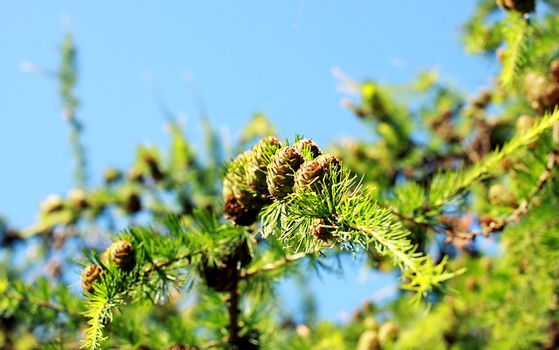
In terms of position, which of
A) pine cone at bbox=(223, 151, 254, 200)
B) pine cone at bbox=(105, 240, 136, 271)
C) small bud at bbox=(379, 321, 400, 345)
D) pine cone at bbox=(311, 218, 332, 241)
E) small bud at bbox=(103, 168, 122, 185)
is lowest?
pine cone at bbox=(311, 218, 332, 241)

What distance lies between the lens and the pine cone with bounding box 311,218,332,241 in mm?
617

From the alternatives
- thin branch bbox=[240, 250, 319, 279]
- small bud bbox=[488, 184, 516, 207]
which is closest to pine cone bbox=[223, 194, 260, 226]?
thin branch bbox=[240, 250, 319, 279]

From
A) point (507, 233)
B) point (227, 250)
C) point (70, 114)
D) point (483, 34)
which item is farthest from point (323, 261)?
point (70, 114)

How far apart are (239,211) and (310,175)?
9.3 inches

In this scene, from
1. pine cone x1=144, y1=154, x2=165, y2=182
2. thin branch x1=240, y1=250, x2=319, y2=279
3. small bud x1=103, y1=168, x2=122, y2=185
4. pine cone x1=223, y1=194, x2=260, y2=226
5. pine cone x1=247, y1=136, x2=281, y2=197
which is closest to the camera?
pine cone x1=247, y1=136, x2=281, y2=197

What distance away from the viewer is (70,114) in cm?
250

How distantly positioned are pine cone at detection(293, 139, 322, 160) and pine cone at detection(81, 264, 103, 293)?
34cm

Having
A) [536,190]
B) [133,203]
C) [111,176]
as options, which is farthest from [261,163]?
[111,176]

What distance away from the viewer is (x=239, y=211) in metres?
0.81

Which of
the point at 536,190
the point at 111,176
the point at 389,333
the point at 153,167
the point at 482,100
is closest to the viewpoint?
the point at 536,190

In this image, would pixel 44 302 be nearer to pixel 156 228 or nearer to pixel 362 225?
pixel 156 228

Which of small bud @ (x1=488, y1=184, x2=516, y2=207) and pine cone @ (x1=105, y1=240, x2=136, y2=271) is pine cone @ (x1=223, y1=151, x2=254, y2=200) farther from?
small bud @ (x1=488, y1=184, x2=516, y2=207)

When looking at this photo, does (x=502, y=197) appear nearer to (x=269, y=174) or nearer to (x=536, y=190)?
(x=536, y=190)

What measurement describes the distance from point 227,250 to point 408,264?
0.35 meters
